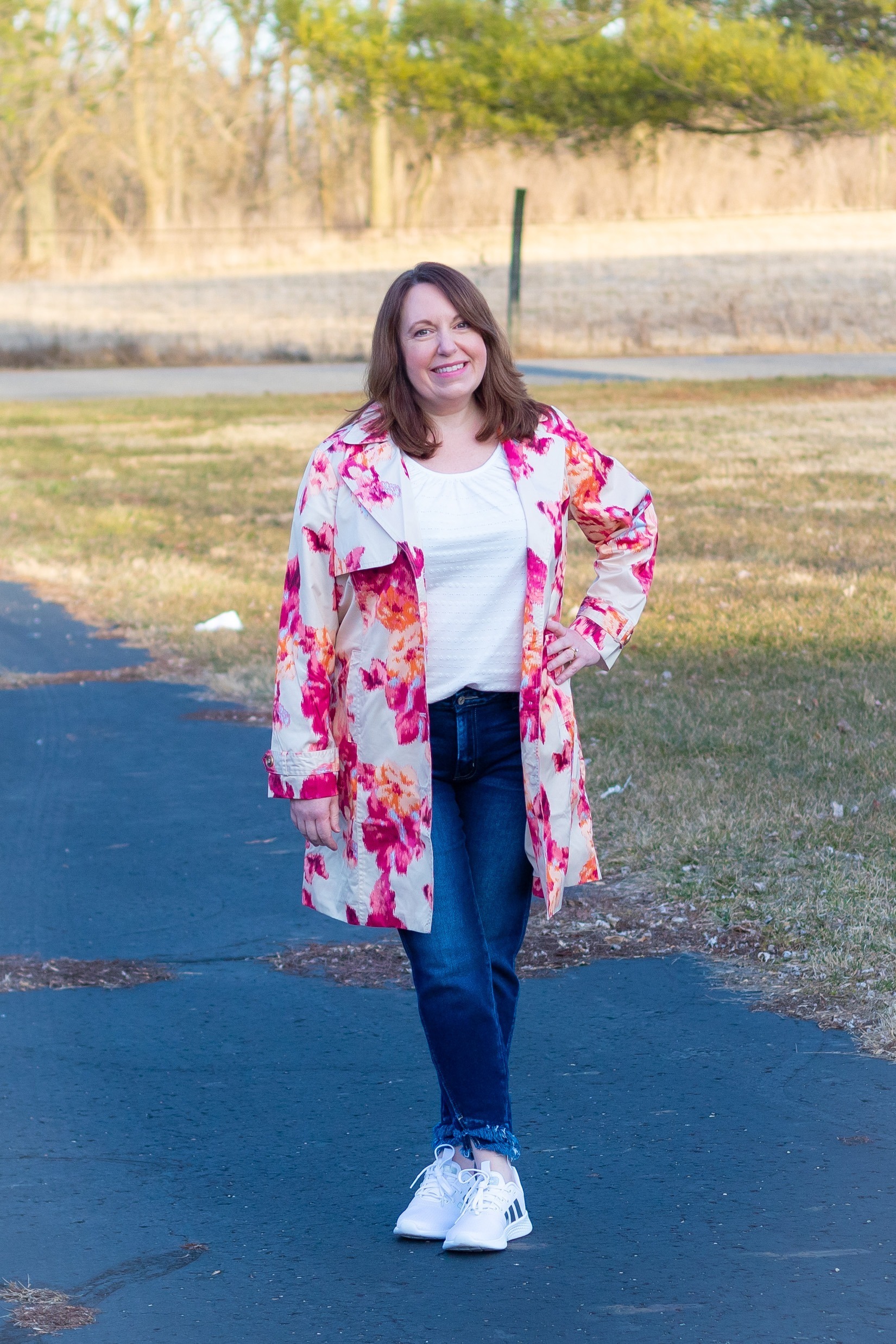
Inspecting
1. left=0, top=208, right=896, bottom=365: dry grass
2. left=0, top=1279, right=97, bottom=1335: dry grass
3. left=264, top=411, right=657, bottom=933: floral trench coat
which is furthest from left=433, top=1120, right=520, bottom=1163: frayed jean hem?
left=0, top=208, right=896, bottom=365: dry grass

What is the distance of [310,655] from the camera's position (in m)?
3.15

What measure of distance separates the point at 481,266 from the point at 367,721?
32853mm

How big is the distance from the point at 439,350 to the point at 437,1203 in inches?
61.3

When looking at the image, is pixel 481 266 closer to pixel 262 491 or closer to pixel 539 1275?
pixel 262 491

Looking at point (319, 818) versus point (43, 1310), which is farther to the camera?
point (319, 818)

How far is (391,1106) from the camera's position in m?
3.90

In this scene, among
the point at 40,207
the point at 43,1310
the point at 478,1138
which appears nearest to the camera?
the point at 43,1310

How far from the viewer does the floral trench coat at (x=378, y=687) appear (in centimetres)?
312

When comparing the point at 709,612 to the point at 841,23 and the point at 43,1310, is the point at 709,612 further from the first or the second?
the point at 841,23

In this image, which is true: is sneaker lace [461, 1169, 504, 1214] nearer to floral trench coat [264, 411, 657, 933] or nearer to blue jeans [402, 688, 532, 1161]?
blue jeans [402, 688, 532, 1161]

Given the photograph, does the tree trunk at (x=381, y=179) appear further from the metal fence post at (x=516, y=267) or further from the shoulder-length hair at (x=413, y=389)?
the shoulder-length hair at (x=413, y=389)

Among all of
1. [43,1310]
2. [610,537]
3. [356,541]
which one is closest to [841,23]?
[610,537]

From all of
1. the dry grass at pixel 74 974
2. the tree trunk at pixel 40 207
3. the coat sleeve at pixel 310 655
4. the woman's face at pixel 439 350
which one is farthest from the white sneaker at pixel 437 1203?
the tree trunk at pixel 40 207

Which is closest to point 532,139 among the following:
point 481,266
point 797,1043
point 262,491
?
point 481,266
